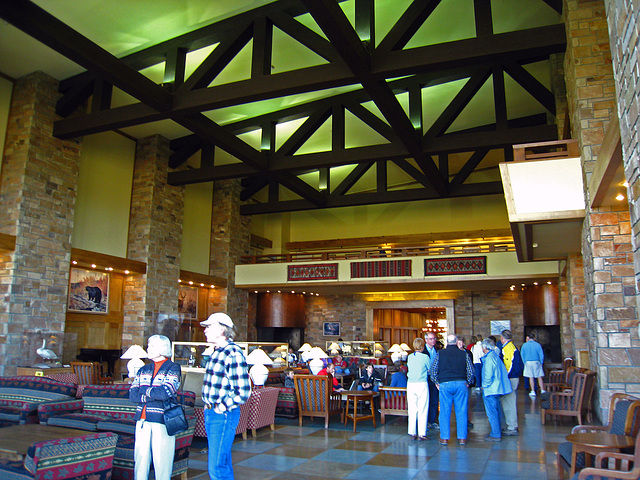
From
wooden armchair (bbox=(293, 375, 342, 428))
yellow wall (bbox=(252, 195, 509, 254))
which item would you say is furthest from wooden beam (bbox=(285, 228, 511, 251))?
wooden armchair (bbox=(293, 375, 342, 428))

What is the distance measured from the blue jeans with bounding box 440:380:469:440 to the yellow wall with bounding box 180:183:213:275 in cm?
1078

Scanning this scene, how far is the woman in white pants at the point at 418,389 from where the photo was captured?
6.73 m

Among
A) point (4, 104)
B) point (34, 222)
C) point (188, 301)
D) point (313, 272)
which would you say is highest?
point (4, 104)

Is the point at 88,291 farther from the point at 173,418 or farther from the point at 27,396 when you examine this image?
the point at 173,418

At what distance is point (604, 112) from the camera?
693cm

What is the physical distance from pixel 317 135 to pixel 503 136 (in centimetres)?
637

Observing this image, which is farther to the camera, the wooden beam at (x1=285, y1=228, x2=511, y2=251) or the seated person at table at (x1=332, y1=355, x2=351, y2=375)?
the wooden beam at (x1=285, y1=228, x2=511, y2=251)

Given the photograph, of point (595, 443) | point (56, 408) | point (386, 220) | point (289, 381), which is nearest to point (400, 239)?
point (386, 220)

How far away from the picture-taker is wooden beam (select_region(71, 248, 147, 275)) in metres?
11.8

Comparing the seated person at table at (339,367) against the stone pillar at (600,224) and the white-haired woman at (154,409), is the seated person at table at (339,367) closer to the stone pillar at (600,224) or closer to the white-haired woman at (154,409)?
the stone pillar at (600,224)

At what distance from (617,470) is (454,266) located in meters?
11.6

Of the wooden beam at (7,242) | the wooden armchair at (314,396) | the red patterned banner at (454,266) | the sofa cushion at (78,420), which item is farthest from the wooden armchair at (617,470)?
the red patterned banner at (454,266)

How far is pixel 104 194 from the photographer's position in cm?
1299

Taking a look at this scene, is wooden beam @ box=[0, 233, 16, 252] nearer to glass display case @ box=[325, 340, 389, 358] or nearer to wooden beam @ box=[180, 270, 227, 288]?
wooden beam @ box=[180, 270, 227, 288]
